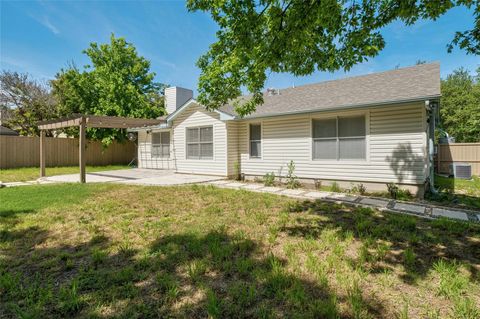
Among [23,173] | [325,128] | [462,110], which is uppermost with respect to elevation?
[462,110]

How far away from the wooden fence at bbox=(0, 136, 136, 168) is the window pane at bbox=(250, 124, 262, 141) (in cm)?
1213

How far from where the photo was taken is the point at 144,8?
Answer: 8883mm

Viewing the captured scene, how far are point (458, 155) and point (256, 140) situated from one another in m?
10.4

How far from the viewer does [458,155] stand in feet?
41.4

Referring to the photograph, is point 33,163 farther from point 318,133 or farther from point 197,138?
point 318,133

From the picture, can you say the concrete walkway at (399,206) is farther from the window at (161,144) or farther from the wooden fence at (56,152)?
the wooden fence at (56,152)

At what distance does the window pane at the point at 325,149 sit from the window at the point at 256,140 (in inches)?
91.4

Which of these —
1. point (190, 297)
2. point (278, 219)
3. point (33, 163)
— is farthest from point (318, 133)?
point (33, 163)

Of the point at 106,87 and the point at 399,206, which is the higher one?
the point at 106,87

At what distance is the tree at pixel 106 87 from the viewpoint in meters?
17.2

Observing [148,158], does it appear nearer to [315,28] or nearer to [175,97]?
[175,97]

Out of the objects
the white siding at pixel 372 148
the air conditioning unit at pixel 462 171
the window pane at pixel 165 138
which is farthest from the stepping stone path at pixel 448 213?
the window pane at pixel 165 138

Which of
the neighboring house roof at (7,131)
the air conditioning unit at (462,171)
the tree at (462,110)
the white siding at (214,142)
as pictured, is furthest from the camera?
the tree at (462,110)

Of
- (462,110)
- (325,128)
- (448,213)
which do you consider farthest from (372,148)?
(462,110)
